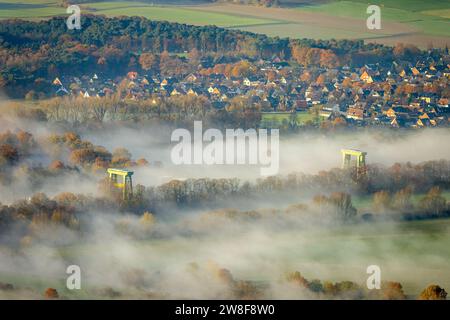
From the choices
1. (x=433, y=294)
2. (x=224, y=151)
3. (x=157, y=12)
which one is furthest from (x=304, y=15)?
(x=433, y=294)

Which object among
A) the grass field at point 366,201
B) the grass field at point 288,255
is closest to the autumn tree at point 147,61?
the grass field at point 366,201

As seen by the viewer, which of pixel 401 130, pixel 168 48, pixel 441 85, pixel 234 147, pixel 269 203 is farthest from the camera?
pixel 168 48

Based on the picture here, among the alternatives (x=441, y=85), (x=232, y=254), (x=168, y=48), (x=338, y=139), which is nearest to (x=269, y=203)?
(x=232, y=254)

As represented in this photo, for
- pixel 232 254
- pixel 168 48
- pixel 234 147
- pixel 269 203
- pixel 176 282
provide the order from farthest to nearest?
pixel 168 48 → pixel 234 147 → pixel 269 203 → pixel 232 254 → pixel 176 282

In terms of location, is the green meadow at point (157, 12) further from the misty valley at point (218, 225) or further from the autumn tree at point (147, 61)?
the misty valley at point (218, 225)

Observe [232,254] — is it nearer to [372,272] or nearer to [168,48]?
[372,272]

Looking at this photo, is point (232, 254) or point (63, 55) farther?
point (63, 55)

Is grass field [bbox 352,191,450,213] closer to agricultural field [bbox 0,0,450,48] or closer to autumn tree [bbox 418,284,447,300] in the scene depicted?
autumn tree [bbox 418,284,447,300]
